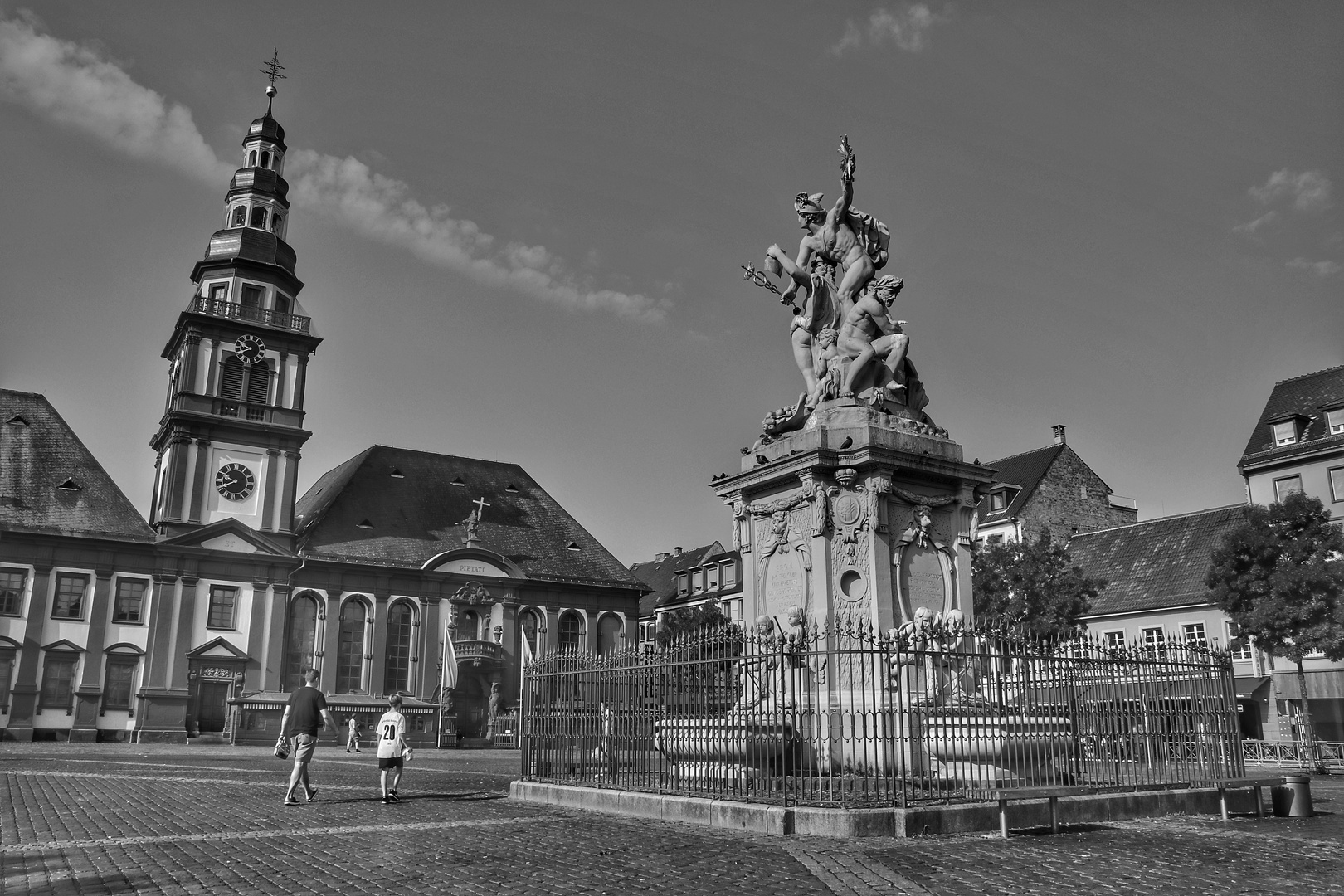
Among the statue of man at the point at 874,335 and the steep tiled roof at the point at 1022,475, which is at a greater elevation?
the steep tiled roof at the point at 1022,475

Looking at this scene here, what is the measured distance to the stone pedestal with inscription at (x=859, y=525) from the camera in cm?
1317

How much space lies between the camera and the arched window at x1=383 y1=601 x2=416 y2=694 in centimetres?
5406

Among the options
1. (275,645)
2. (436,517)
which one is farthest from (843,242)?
(436,517)

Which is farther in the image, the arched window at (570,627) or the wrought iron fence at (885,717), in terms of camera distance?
the arched window at (570,627)

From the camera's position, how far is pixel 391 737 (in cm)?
1449

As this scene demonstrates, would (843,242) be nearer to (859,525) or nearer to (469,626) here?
(859,525)

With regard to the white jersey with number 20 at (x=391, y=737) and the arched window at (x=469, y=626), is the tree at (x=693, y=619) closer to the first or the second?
the arched window at (x=469, y=626)

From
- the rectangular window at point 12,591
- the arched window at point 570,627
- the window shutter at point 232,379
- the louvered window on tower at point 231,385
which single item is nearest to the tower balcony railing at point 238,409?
the louvered window on tower at point 231,385

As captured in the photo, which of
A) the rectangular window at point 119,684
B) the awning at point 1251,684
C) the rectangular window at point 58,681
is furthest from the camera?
the rectangular window at point 119,684

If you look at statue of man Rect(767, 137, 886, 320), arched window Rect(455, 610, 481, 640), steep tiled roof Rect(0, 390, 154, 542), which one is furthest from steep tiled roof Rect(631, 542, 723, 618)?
statue of man Rect(767, 137, 886, 320)

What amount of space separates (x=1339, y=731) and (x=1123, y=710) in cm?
3316

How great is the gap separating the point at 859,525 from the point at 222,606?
43984 mm

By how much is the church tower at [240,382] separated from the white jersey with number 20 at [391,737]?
3990 cm

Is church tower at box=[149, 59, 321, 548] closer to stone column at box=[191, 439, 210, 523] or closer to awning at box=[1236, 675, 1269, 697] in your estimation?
stone column at box=[191, 439, 210, 523]
